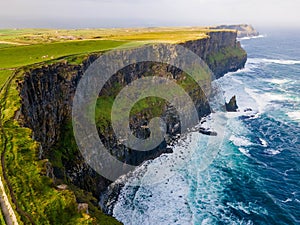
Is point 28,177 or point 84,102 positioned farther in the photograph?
point 84,102

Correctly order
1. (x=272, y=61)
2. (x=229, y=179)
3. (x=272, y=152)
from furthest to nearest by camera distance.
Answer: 1. (x=272, y=61)
2. (x=272, y=152)
3. (x=229, y=179)

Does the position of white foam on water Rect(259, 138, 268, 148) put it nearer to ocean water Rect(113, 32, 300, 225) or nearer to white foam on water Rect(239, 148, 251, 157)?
ocean water Rect(113, 32, 300, 225)

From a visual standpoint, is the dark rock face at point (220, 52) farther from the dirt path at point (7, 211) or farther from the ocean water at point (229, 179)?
the dirt path at point (7, 211)

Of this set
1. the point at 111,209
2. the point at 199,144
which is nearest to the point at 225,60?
the point at 199,144

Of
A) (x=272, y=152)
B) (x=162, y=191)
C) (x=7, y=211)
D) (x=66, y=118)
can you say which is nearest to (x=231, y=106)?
(x=272, y=152)

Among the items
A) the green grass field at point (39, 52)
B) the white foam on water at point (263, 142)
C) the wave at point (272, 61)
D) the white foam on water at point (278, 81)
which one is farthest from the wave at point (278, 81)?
the green grass field at point (39, 52)

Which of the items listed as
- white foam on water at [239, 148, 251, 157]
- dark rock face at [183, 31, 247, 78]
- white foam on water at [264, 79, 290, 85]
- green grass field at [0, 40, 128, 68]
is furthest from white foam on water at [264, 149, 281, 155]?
white foam on water at [264, 79, 290, 85]

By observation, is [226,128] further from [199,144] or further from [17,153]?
[17,153]

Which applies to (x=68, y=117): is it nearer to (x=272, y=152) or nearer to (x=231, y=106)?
(x=272, y=152)
